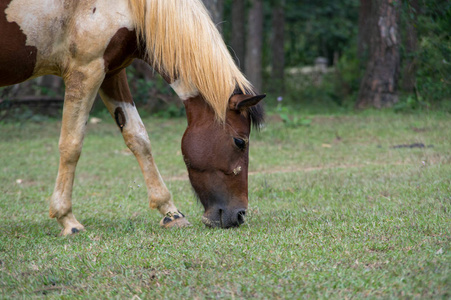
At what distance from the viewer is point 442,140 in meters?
7.98

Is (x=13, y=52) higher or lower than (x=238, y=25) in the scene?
lower

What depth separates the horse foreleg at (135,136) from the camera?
169 inches

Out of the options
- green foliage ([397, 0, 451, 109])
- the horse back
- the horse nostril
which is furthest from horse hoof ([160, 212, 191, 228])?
green foliage ([397, 0, 451, 109])

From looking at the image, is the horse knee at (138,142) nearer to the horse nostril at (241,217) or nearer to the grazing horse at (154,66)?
the grazing horse at (154,66)

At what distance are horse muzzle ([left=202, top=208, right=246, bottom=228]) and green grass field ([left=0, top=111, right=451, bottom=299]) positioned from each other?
0.08m

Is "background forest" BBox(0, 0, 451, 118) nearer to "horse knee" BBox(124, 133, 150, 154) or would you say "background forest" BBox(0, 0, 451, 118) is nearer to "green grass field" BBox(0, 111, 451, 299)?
"green grass field" BBox(0, 111, 451, 299)

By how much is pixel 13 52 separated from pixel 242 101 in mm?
1712

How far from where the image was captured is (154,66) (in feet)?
13.2

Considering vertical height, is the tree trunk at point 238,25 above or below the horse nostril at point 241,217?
above

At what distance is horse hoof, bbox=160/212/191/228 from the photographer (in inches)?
163

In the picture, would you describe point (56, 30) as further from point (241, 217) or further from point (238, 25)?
point (238, 25)

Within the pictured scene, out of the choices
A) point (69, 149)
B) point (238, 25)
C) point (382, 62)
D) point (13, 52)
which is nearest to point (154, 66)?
point (69, 149)

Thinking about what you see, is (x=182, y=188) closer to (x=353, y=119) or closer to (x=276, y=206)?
(x=276, y=206)

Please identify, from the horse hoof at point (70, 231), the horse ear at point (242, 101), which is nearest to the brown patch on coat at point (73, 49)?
the horse ear at point (242, 101)
